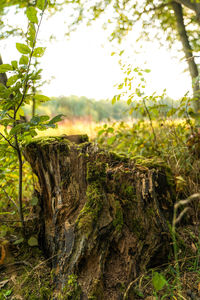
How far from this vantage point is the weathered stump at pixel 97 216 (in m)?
1.48

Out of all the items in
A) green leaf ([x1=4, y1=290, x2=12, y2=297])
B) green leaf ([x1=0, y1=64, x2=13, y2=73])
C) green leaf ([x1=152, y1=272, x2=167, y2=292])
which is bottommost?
green leaf ([x1=4, y1=290, x2=12, y2=297])

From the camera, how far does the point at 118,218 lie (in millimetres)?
1662

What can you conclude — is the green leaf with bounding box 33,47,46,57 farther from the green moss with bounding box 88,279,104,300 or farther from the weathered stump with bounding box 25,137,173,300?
the green moss with bounding box 88,279,104,300

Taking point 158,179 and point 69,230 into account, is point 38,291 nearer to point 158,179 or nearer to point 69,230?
point 69,230

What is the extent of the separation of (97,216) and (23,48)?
132 cm

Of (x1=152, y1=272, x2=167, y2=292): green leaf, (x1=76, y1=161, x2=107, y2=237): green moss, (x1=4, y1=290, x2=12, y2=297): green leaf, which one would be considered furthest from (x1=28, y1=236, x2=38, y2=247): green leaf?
(x1=152, y1=272, x2=167, y2=292): green leaf

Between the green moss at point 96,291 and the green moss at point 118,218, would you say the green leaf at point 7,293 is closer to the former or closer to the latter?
the green moss at point 96,291

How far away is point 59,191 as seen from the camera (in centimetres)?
190

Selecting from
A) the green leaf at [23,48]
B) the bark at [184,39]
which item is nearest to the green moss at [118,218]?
the green leaf at [23,48]

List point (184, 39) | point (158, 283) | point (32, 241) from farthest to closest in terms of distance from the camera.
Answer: point (184, 39)
point (32, 241)
point (158, 283)

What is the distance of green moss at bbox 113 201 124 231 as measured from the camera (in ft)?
5.35

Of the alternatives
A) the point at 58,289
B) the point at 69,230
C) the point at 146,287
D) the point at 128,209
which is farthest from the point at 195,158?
the point at 58,289

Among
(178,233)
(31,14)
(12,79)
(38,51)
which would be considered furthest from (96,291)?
(31,14)

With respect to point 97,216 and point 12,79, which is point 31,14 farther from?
point 97,216
